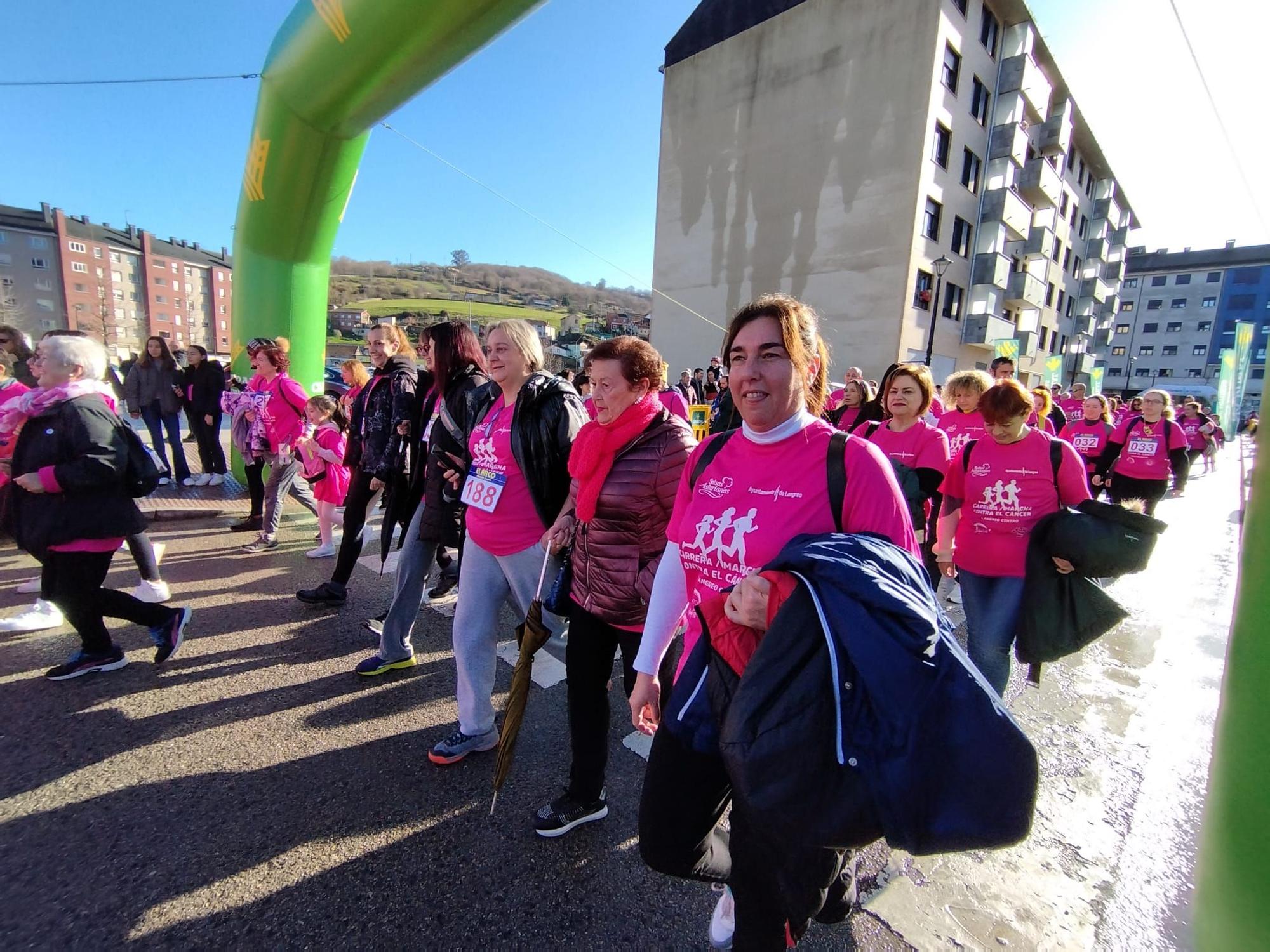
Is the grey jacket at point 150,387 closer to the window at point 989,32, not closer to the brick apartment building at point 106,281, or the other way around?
the window at point 989,32

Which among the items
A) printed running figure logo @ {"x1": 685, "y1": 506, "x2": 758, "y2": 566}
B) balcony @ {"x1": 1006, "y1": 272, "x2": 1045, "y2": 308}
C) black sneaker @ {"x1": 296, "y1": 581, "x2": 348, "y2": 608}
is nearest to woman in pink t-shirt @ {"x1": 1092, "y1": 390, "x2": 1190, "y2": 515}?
printed running figure logo @ {"x1": 685, "y1": 506, "x2": 758, "y2": 566}

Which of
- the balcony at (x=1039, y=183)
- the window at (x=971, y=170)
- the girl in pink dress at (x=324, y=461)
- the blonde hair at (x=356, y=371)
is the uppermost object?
the balcony at (x=1039, y=183)

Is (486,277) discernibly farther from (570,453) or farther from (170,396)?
(570,453)

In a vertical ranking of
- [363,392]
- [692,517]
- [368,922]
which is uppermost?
[363,392]

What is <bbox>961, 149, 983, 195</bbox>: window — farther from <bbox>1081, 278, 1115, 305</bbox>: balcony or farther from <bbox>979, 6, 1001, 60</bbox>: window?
<bbox>1081, 278, 1115, 305</bbox>: balcony

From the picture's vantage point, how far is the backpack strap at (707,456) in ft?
5.98

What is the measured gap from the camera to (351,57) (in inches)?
213

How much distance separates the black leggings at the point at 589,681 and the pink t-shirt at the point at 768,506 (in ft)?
1.78

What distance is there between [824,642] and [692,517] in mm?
658

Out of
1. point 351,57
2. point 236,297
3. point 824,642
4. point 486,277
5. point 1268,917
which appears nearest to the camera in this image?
point 1268,917

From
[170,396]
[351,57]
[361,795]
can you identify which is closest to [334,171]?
Result: [351,57]

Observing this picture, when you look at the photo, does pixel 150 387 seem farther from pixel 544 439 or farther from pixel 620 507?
pixel 620 507

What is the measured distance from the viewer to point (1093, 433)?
864 cm

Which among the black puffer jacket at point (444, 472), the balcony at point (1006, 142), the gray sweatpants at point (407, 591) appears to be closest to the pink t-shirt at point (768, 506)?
the black puffer jacket at point (444, 472)
